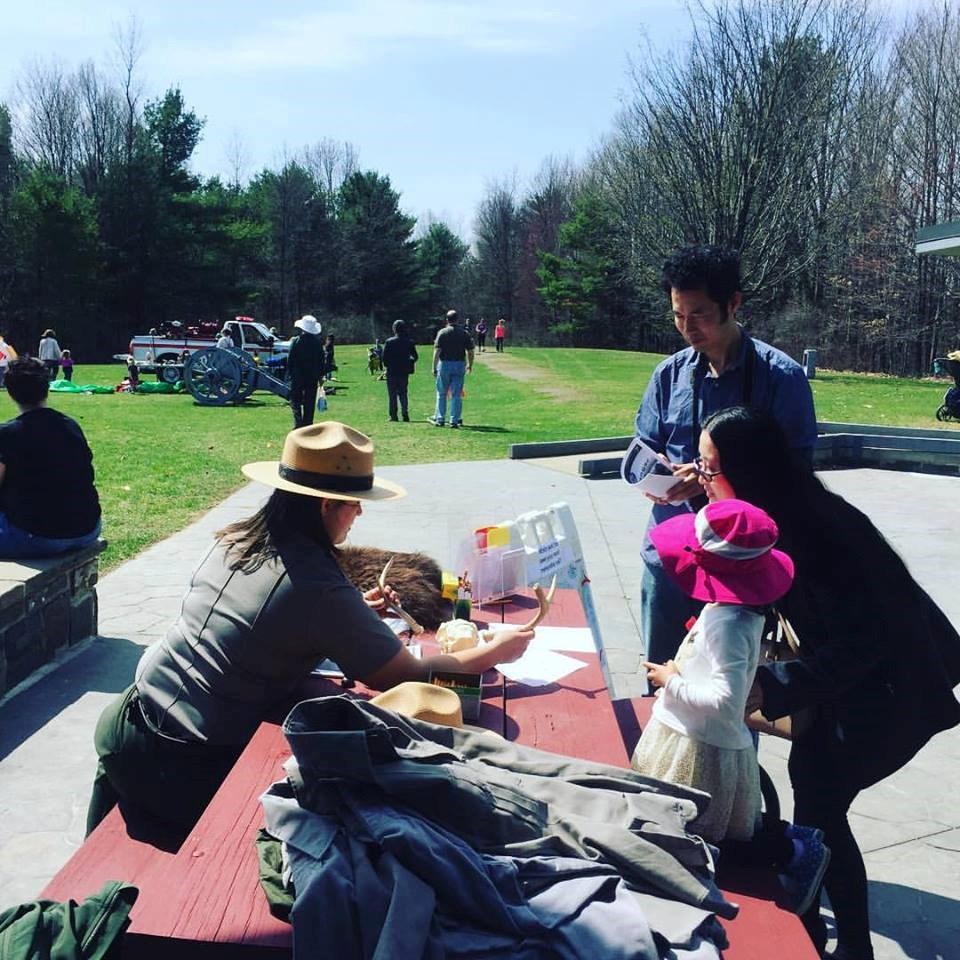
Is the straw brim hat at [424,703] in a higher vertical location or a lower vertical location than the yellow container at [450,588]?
higher

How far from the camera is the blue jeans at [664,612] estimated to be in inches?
130

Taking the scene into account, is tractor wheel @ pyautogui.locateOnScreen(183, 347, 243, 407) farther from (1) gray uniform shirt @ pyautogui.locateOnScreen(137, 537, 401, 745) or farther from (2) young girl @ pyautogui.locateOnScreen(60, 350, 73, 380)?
(1) gray uniform shirt @ pyautogui.locateOnScreen(137, 537, 401, 745)

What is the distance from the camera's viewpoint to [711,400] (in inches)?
127

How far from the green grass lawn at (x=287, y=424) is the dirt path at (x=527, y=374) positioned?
0.23 metres

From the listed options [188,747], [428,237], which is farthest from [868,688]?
[428,237]

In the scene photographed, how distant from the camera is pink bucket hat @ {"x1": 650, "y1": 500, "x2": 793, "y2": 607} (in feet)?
7.29

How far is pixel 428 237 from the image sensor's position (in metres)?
66.8

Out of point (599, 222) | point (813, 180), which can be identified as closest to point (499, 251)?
point (599, 222)

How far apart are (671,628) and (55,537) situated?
11.0 ft

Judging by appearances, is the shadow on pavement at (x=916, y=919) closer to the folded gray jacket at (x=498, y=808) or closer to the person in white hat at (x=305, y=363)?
the folded gray jacket at (x=498, y=808)

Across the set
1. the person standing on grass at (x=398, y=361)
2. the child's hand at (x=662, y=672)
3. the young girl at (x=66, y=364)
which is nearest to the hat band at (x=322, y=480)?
the child's hand at (x=662, y=672)

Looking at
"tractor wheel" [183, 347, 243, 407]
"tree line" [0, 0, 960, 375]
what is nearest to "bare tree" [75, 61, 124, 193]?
"tree line" [0, 0, 960, 375]

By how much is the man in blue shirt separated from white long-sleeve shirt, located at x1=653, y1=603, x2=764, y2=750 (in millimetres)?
807

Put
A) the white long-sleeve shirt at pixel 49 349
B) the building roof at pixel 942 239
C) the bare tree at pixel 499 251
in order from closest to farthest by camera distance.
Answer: the building roof at pixel 942 239
the white long-sleeve shirt at pixel 49 349
the bare tree at pixel 499 251
